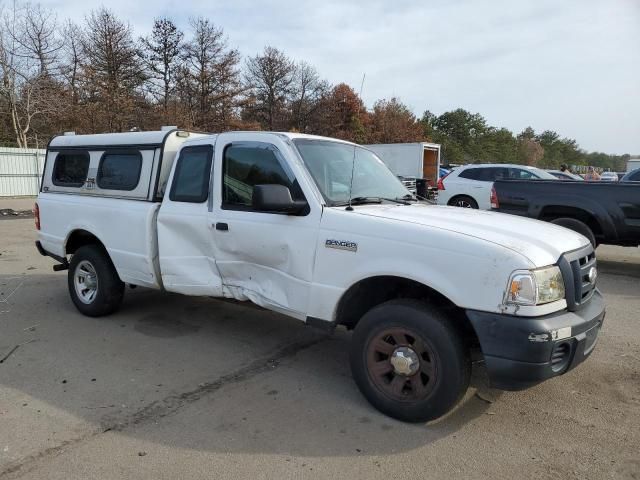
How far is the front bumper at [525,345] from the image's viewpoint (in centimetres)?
291

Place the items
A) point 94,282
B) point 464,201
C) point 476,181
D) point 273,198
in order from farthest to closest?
point 464,201
point 476,181
point 94,282
point 273,198

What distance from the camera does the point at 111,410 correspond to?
3.57m

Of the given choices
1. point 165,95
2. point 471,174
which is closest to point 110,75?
point 165,95

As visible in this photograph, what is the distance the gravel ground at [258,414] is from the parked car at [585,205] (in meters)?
3.09

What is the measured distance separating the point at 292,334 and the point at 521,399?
2307 millimetres

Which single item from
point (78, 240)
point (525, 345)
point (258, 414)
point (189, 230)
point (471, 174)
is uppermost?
point (471, 174)

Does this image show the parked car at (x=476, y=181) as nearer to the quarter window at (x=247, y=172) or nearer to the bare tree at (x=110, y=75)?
the quarter window at (x=247, y=172)

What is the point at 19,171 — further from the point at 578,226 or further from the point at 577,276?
the point at 577,276

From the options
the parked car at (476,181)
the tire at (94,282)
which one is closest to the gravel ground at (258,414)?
the tire at (94,282)

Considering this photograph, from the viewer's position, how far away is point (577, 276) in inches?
Answer: 129

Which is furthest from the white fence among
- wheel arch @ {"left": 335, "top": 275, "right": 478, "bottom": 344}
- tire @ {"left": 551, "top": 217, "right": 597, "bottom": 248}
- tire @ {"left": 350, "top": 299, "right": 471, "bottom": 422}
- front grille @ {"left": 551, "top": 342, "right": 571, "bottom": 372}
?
front grille @ {"left": 551, "top": 342, "right": 571, "bottom": 372}

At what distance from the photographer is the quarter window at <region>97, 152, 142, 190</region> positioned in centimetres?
527

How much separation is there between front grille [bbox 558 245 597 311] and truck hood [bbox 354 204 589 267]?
2.1 inches

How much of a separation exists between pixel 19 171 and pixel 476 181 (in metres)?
20.4
